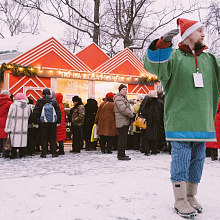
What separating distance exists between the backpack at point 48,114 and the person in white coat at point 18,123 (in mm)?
435

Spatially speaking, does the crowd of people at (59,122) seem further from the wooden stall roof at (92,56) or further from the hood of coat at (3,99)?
the wooden stall roof at (92,56)

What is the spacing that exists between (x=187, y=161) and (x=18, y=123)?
16.4 ft

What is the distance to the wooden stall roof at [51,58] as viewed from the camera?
10055 mm

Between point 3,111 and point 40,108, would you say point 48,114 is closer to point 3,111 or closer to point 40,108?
point 40,108

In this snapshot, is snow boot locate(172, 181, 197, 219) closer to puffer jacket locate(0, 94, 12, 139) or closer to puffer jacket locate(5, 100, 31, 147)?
puffer jacket locate(5, 100, 31, 147)

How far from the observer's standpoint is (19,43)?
12.0 metres

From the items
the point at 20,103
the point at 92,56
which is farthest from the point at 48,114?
the point at 92,56

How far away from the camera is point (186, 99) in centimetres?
262

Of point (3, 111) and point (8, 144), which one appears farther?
point (3, 111)

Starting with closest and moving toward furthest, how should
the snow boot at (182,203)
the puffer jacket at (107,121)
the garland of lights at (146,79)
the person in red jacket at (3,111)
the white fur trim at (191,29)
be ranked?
1. the snow boot at (182,203)
2. the white fur trim at (191,29)
3. the person in red jacket at (3,111)
4. the puffer jacket at (107,121)
5. the garland of lights at (146,79)

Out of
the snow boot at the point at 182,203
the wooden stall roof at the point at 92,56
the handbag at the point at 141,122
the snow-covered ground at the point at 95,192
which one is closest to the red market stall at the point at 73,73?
the wooden stall roof at the point at 92,56

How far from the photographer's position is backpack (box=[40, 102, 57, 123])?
6.73 metres

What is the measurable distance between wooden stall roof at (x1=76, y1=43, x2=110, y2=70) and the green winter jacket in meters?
9.43

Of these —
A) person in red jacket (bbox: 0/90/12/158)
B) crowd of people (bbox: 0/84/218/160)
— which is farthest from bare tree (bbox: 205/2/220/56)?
person in red jacket (bbox: 0/90/12/158)
